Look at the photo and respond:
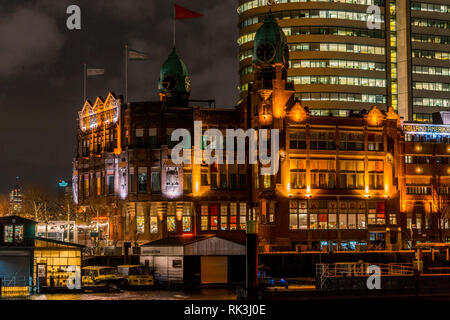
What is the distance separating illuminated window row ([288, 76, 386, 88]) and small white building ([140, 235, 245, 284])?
95673mm

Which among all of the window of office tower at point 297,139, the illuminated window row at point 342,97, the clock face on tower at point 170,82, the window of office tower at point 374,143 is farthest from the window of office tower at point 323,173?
the illuminated window row at point 342,97

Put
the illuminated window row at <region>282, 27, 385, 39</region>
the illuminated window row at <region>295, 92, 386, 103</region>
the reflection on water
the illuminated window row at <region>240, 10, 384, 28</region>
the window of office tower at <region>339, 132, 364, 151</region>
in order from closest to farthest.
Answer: the reflection on water, the window of office tower at <region>339, 132, 364, 151</region>, the illuminated window row at <region>282, 27, 385, 39</region>, the illuminated window row at <region>240, 10, 384, 28</region>, the illuminated window row at <region>295, 92, 386, 103</region>

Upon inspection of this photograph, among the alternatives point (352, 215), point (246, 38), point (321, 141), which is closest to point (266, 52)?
point (321, 141)

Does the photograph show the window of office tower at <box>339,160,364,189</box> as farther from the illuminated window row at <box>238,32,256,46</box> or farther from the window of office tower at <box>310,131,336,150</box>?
the illuminated window row at <box>238,32,256,46</box>

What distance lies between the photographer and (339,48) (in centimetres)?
19162

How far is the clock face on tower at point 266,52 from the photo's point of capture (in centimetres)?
12625

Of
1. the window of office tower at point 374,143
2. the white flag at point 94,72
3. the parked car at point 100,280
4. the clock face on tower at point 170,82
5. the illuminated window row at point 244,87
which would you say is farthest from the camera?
the illuminated window row at point 244,87

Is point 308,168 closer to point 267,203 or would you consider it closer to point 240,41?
point 267,203

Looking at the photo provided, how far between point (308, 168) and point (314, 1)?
243 feet

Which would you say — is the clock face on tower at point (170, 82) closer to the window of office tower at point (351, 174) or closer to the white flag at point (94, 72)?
the white flag at point (94, 72)

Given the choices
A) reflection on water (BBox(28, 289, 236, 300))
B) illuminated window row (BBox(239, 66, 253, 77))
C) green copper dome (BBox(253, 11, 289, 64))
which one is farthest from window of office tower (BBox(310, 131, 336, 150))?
illuminated window row (BBox(239, 66, 253, 77))

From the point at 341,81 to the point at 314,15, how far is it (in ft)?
55.4

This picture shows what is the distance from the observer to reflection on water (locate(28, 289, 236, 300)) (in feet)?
Answer: 272

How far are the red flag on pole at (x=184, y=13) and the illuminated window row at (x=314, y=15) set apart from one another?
70872mm
